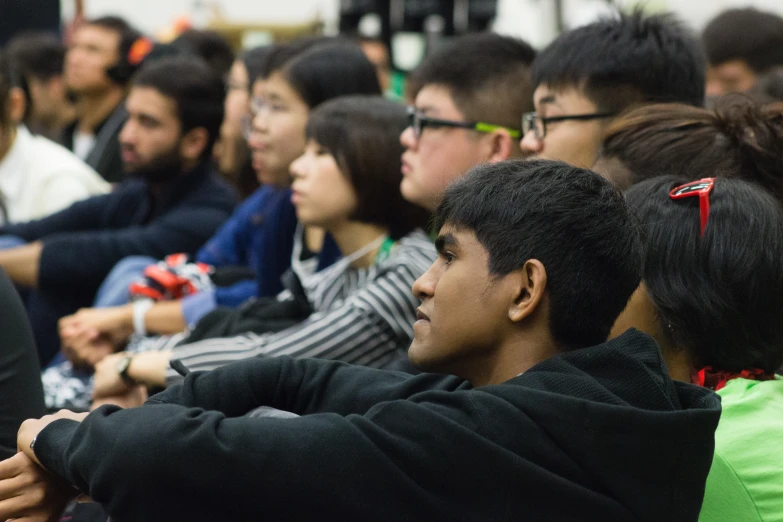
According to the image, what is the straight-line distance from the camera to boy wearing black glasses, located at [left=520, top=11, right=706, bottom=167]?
2.60 metres

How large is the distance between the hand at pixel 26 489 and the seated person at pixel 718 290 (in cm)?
96

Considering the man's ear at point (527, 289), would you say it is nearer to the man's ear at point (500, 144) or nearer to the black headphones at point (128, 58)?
the man's ear at point (500, 144)

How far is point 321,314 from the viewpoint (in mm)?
2771

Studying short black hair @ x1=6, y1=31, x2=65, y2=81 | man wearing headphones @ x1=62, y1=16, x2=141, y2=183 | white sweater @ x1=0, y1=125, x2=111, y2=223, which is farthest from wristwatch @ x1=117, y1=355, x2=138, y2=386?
short black hair @ x1=6, y1=31, x2=65, y2=81

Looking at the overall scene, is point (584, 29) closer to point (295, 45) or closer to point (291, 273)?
point (291, 273)

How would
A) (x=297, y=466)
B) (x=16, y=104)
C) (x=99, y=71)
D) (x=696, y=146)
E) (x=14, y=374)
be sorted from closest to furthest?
(x=297, y=466) → (x=14, y=374) → (x=696, y=146) → (x=16, y=104) → (x=99, y=71)

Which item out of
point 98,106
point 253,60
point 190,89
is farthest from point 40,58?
point 190,89

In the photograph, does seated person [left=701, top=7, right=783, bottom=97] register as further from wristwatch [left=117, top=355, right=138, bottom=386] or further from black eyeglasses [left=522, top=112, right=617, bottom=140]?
wristwatch [left=117, top=355, right=138, bottom=386]

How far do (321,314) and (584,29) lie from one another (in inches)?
37.9

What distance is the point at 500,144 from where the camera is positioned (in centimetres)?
290

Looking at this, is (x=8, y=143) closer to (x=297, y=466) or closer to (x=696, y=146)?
(x=696, y=146)

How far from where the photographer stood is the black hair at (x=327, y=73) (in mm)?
3559

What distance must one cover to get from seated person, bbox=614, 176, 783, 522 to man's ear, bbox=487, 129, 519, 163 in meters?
1.00

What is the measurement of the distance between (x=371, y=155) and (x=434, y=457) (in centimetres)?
167
